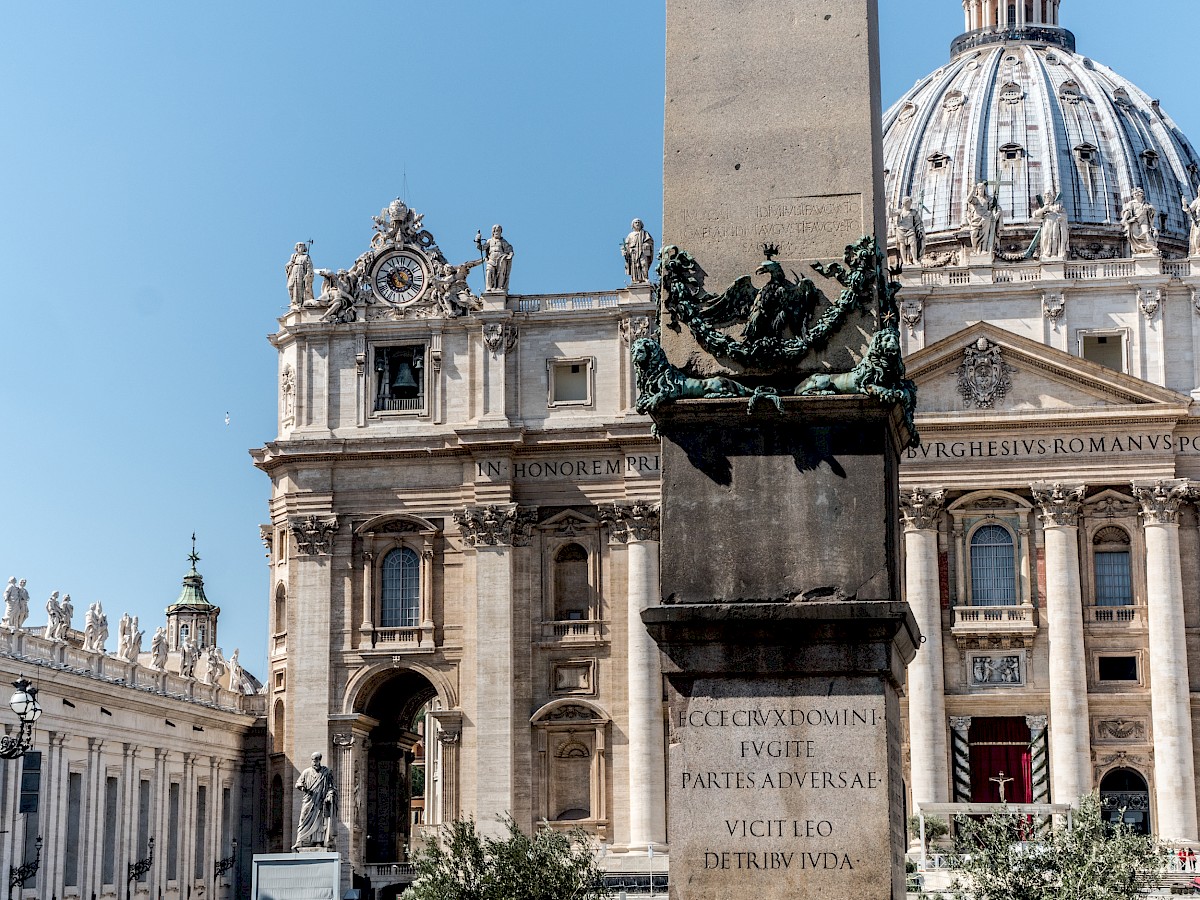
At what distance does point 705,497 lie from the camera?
45.3 feet

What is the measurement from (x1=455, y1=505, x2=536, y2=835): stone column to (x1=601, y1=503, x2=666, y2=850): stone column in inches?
133

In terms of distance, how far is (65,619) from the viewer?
62750 mm

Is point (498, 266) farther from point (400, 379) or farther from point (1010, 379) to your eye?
point (1010, 379)

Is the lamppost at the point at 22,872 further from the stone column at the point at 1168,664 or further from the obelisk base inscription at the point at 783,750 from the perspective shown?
the obelisk base inscription at the point at 783,750

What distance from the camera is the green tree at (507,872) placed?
3180 centimetres

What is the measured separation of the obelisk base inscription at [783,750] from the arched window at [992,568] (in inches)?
2231

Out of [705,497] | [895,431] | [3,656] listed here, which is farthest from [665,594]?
[3,656]

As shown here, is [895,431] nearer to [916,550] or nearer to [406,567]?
[916,550]

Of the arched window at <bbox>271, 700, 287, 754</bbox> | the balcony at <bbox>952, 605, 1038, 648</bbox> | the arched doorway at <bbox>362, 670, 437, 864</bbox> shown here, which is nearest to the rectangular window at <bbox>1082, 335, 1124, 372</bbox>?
the balcony at <bbox>952, 605, 1038, 648</bbox>

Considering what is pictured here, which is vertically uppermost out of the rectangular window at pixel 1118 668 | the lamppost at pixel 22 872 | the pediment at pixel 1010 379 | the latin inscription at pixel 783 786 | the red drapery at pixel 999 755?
the pediment at pixel 1010 379

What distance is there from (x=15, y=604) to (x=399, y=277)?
2138 centimetres

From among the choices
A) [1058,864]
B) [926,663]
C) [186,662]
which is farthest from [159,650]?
[1058,864]

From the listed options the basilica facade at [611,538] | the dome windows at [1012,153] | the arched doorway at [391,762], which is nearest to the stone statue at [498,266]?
the basilica facade at [611,538]

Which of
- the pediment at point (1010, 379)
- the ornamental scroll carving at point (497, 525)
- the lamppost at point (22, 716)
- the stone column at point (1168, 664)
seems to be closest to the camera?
the lamppost at point (22, 716)
